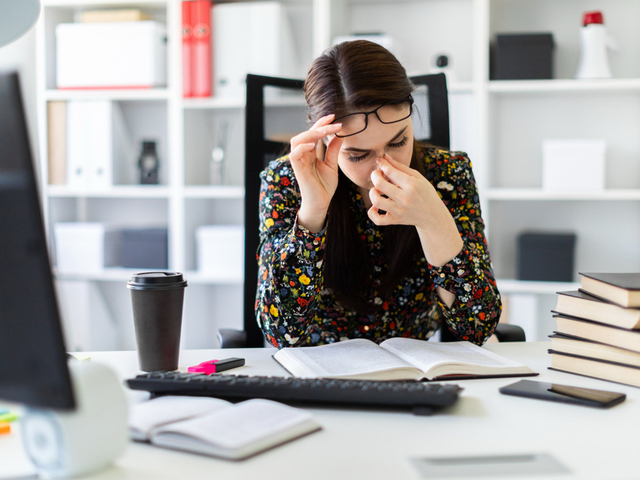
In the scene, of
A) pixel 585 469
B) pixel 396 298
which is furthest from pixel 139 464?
pixel 396 298

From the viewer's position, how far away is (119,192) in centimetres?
256

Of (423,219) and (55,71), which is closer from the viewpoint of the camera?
(423,219)

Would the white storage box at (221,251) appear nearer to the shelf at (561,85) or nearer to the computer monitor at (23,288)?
the shelf at (561,85)

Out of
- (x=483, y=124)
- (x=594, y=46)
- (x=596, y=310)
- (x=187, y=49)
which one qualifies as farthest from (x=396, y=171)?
(x=187, y=49)

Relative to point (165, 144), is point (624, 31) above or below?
above

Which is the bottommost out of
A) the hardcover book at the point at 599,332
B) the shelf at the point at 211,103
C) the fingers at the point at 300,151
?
the hardcover book at the point at 599,332

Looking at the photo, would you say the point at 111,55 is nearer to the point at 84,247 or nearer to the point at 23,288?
the point at 84,247

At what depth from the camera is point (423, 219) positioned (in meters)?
1.03

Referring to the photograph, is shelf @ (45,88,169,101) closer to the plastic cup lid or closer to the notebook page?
the plastic cup lid

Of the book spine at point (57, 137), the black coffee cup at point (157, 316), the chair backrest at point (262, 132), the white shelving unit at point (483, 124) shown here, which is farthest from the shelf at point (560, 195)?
the book spine at point (57, 137)

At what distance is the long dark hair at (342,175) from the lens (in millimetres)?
1063

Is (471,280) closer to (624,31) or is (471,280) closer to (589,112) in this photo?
(589,112)

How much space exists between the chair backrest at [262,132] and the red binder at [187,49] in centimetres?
108

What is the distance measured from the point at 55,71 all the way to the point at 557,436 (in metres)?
2.69
